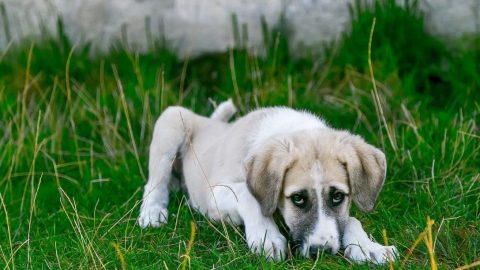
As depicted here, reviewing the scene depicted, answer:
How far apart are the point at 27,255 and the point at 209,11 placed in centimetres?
356

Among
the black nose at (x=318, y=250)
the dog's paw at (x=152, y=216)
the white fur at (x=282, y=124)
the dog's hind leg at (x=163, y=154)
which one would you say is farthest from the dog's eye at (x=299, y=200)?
the dog's hind leg at (x=163, y=154)

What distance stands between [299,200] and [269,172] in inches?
9.2

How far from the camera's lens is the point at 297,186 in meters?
5.36

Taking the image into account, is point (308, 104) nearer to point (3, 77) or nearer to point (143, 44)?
point (143, 44)

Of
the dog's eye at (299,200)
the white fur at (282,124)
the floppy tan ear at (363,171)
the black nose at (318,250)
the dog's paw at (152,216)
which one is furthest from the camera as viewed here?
the dog's paw at (152,216)

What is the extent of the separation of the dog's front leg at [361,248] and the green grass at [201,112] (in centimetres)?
8

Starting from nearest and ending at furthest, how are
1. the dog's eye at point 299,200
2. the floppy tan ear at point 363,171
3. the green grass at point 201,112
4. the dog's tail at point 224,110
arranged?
the dog's eye at point 299,200 < the floppy tan ear at point 363,171 < the green grass at point 201,112 < the dog's tail at point 224,110

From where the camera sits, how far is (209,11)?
8.76 m

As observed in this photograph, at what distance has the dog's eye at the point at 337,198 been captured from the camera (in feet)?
17.7

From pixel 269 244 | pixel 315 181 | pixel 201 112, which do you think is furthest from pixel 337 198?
pixel 201 112

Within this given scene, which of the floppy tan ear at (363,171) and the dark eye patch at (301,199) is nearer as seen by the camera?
the dark eye patch at (301,199)

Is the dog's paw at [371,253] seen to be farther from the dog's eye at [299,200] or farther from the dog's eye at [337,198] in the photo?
the dog's eye at [299,200]

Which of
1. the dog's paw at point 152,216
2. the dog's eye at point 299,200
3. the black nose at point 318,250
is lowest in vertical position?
the dog's paw at point 152,216

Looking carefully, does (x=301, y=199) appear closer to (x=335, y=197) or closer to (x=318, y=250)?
(x=335, y=197)
